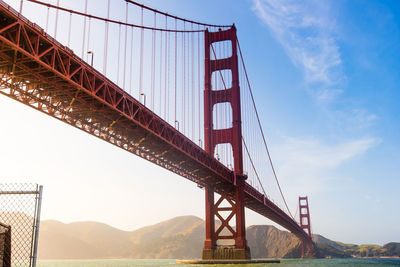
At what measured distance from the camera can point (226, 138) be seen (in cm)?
4719

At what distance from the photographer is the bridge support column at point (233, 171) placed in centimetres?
4400

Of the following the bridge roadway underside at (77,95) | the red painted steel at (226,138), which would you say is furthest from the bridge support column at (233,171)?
the bridge roadway underside at (77,95)

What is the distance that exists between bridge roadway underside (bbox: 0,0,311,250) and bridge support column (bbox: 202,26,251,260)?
10.4 m

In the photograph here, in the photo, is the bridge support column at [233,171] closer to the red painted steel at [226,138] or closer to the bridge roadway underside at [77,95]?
the red painted steel at [226,138]

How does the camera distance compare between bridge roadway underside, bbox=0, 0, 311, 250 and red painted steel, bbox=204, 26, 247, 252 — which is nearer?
bridge roadway underside, bbox=0, 0, 311, 250

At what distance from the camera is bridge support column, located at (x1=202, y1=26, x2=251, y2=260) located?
4400 cm

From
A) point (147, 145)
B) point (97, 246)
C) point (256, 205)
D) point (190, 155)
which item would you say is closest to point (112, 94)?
point (147, 145)

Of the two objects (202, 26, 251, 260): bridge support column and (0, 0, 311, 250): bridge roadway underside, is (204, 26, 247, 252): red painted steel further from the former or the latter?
(0, 0, 311, 250): bridge roadway underside

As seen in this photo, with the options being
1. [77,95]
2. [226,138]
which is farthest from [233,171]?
[77,95]

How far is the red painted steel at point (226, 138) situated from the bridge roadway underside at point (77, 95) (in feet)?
33.7

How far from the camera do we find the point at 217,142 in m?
47.3

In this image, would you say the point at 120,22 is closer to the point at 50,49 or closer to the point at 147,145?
the point at 147,145

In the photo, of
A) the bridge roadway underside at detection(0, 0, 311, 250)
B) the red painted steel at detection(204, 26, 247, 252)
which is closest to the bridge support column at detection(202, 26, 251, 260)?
the red painted steel at detection(204, 26, 247, 252)

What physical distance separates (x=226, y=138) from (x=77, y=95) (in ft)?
89.4
